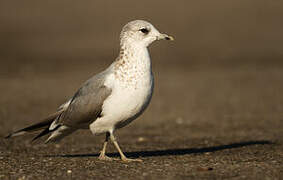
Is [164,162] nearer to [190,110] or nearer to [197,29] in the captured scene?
[190,110]

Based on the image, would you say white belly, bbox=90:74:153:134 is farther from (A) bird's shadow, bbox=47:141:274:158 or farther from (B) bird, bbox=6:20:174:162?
(A) bird's shadow, bbox=47:141:274:158

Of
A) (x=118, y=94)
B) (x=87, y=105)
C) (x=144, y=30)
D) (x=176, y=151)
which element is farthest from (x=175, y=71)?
(x=118, y=94)

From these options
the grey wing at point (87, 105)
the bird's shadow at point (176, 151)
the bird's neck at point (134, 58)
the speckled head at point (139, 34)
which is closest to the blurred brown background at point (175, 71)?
the bird's shadow at point (176, 151)

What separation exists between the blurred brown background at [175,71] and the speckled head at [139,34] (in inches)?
64.8

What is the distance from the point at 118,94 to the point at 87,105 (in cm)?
58

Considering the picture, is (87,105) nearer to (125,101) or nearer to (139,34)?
(125,101)

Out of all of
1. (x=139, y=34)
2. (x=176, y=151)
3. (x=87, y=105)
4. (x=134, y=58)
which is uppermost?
(x=139, y=34)

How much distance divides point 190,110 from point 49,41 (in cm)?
1384

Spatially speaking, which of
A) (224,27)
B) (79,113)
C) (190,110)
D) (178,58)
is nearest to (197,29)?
(224,27)

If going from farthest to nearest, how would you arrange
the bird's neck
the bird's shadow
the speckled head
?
the bird's shadow, the speckled head, the bird's neck

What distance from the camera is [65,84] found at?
1778 cm

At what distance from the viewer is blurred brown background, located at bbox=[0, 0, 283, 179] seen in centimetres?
990

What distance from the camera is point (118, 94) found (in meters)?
7.37

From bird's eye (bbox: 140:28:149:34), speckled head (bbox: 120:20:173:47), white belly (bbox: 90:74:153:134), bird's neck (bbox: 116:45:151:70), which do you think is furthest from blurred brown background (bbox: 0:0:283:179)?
bird's eye (bbox: 140:28:149:34)
